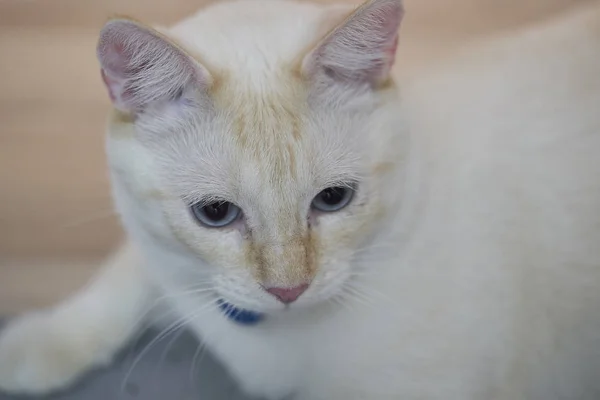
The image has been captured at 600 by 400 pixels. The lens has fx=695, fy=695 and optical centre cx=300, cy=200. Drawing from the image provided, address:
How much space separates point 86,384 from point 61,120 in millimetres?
802

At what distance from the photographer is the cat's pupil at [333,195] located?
1073 mm

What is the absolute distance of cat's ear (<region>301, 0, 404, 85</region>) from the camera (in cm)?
96

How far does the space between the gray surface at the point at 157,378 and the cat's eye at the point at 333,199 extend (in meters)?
0.51

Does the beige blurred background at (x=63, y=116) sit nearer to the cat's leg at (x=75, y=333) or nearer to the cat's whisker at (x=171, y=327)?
the cat's leg at (x=75, y=333)

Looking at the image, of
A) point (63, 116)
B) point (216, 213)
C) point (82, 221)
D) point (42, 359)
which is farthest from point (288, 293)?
point (63, 116)

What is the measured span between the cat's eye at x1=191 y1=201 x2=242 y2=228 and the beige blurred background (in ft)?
2.15

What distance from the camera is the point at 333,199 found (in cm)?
108

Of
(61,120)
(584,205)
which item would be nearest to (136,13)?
(61,120)

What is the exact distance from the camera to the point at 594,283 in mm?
1263

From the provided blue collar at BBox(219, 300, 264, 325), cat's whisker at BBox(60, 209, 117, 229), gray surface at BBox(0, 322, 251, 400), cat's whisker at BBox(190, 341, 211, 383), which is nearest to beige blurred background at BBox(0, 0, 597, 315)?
cat's whisker at BBox(60, 209, 117, 229)

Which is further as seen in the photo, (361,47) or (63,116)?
(63,116)

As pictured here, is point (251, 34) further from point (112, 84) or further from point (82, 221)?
point (82, 221)

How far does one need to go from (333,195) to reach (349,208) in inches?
1.3

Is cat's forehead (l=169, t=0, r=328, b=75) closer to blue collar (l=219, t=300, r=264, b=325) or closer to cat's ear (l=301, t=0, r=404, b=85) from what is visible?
cat's ear (l=301, t=0, r=404, b=85)
